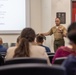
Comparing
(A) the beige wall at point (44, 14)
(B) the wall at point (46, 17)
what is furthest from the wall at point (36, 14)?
(B) the wall at point (46, 17)

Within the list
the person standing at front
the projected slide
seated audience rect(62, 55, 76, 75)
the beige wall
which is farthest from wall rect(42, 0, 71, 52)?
seated audience rect(62, 55, 76, 75)

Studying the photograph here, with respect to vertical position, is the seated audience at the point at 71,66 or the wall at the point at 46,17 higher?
the wall at the point at 46,17

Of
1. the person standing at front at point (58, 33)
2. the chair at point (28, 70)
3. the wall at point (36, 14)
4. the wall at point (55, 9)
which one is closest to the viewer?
the chair at point (28, 70)

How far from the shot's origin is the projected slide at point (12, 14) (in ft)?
30.1

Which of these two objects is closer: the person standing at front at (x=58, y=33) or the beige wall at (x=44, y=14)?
the person standing at front at (x=58, y=33)

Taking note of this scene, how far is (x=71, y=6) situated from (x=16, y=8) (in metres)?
1.93

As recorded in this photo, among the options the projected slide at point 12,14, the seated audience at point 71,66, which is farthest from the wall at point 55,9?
the seated audience at point 71,66

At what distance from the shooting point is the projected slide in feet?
30.1

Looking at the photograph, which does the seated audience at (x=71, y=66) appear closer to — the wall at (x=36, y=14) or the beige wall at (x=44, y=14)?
the beige wall at (x=44, y=14)

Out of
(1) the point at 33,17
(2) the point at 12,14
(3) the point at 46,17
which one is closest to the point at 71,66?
(3) the point at 46,17

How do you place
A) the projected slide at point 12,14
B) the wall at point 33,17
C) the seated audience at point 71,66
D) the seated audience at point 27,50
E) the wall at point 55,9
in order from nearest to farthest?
the seated audience at point 71,66, the seated audience at point 27,50, the wall at point 55,9, the projected slide at point 12,14, the wall at point 33,17

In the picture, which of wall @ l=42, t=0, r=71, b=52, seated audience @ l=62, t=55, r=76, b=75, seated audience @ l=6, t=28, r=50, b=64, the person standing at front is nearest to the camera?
seated audience @ l=62, t=55, r=76, b=75

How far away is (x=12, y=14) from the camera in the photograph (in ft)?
30.2

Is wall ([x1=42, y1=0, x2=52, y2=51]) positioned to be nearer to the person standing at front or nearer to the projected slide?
the person standing at front
